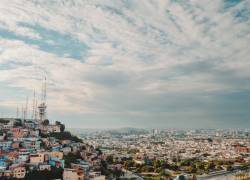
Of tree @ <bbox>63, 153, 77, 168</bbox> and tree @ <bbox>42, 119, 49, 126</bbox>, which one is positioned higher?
tree @ <bbox>42, 119, 49, 126</bbox>

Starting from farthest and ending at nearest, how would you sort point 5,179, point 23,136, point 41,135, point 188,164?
1. point 188,164
2. point 41,135
3. point 23,136
4. point 5,179

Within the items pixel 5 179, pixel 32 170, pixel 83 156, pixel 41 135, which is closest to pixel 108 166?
pixel 83 156

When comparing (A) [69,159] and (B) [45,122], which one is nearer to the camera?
(A) [69,159]

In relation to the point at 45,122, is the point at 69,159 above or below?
below

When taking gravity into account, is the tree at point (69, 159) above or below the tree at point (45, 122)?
below

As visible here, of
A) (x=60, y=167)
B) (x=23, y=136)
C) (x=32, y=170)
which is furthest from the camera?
(x=23, y=136)

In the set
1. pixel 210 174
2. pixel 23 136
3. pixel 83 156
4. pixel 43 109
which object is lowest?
pixel 210 174

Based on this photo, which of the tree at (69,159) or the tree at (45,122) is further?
the tree at (45,122)

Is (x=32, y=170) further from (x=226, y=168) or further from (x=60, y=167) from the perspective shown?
(x=226, y=168)

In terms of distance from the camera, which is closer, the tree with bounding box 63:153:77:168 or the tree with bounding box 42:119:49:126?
the tree with bounding box 63:153:77:168

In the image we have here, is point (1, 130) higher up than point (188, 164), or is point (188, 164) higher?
point (1, 130)

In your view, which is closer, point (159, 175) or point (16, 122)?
point (159, 175)
